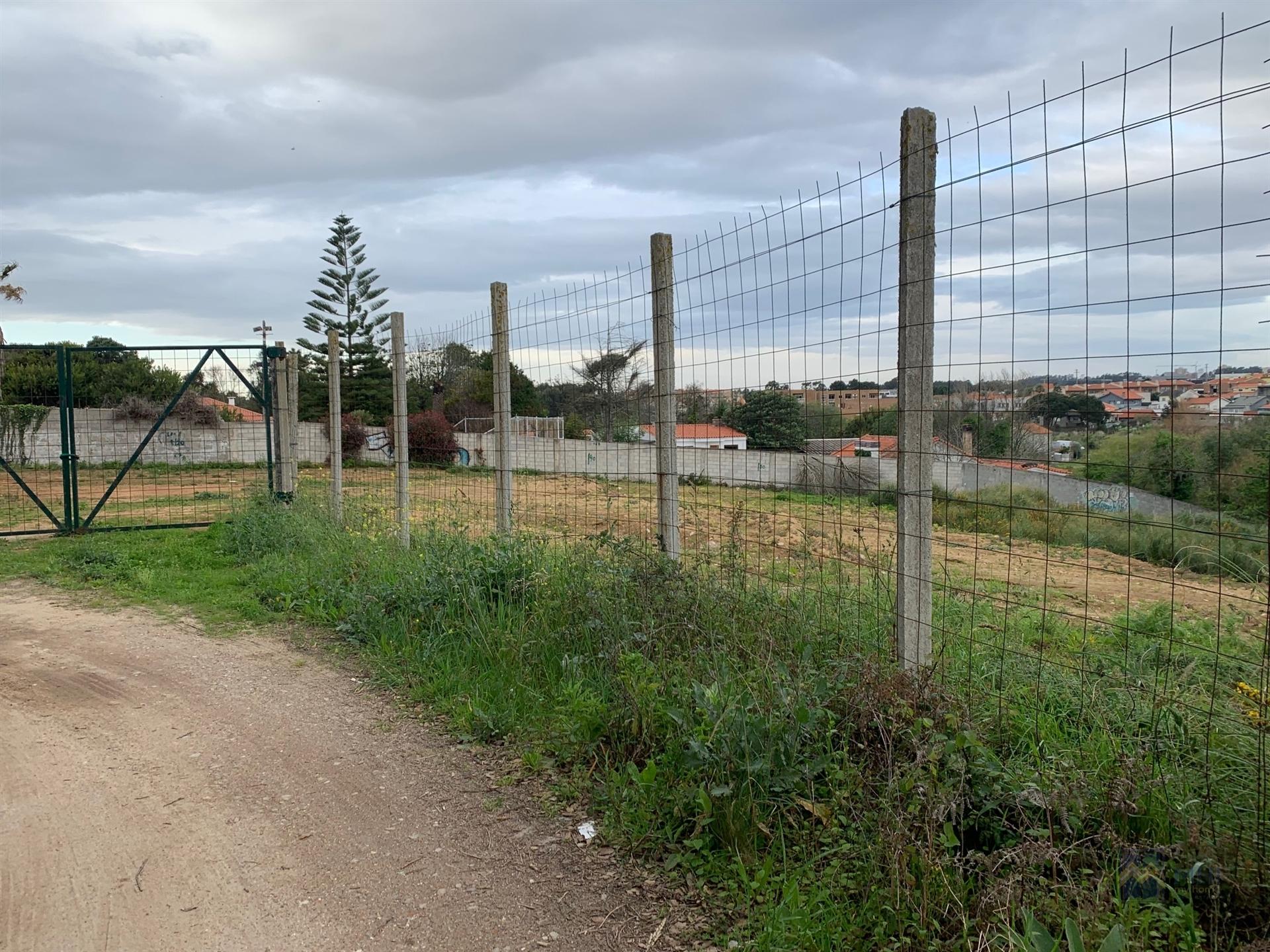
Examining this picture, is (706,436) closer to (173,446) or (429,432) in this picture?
(429,432)

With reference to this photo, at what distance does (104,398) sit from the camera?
24.3m

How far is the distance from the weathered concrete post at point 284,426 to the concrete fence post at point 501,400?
5.87m

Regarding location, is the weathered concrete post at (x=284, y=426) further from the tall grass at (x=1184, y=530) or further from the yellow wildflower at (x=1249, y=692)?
the yellow wildflower at (x=1249, y=692)

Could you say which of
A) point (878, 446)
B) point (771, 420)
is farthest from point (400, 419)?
point (878, 446)

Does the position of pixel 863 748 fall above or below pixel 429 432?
below

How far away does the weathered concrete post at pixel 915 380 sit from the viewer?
3936 millimetres

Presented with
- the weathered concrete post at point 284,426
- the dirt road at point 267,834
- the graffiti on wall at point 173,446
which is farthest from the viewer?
the graffiti on wall at point 173,446

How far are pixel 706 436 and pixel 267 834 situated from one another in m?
3.08

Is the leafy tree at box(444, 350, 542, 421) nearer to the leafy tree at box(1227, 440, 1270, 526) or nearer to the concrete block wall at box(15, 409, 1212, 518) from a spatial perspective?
the concrete block wall at box(15, 409, 1212, 518)

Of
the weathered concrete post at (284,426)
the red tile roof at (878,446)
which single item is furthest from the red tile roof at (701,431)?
the weathered concrete post at (284,426)

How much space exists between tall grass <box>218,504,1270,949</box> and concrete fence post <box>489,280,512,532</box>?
1610 mm

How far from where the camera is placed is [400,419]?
9.16 meters

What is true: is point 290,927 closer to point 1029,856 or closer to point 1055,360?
point 1029,856

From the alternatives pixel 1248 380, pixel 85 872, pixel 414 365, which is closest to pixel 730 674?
pixel 1248 380
